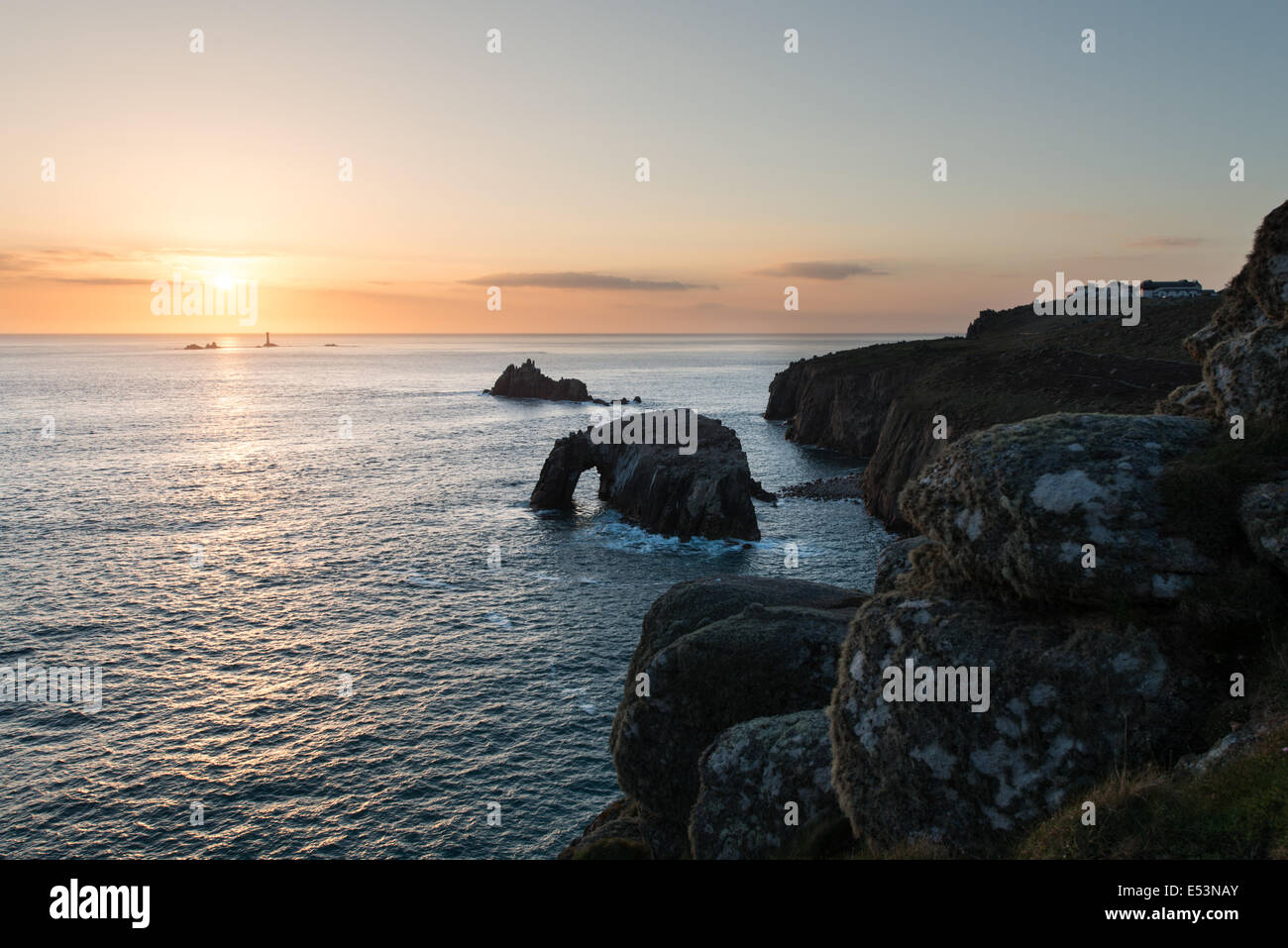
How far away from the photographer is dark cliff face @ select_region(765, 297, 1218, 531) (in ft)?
281

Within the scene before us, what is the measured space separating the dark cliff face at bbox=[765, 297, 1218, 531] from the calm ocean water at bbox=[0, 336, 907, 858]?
34.8 feet

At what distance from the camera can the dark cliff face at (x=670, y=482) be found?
255ft

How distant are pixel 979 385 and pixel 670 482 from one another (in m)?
42.8

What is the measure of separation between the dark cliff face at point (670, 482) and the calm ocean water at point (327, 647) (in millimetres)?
2790
